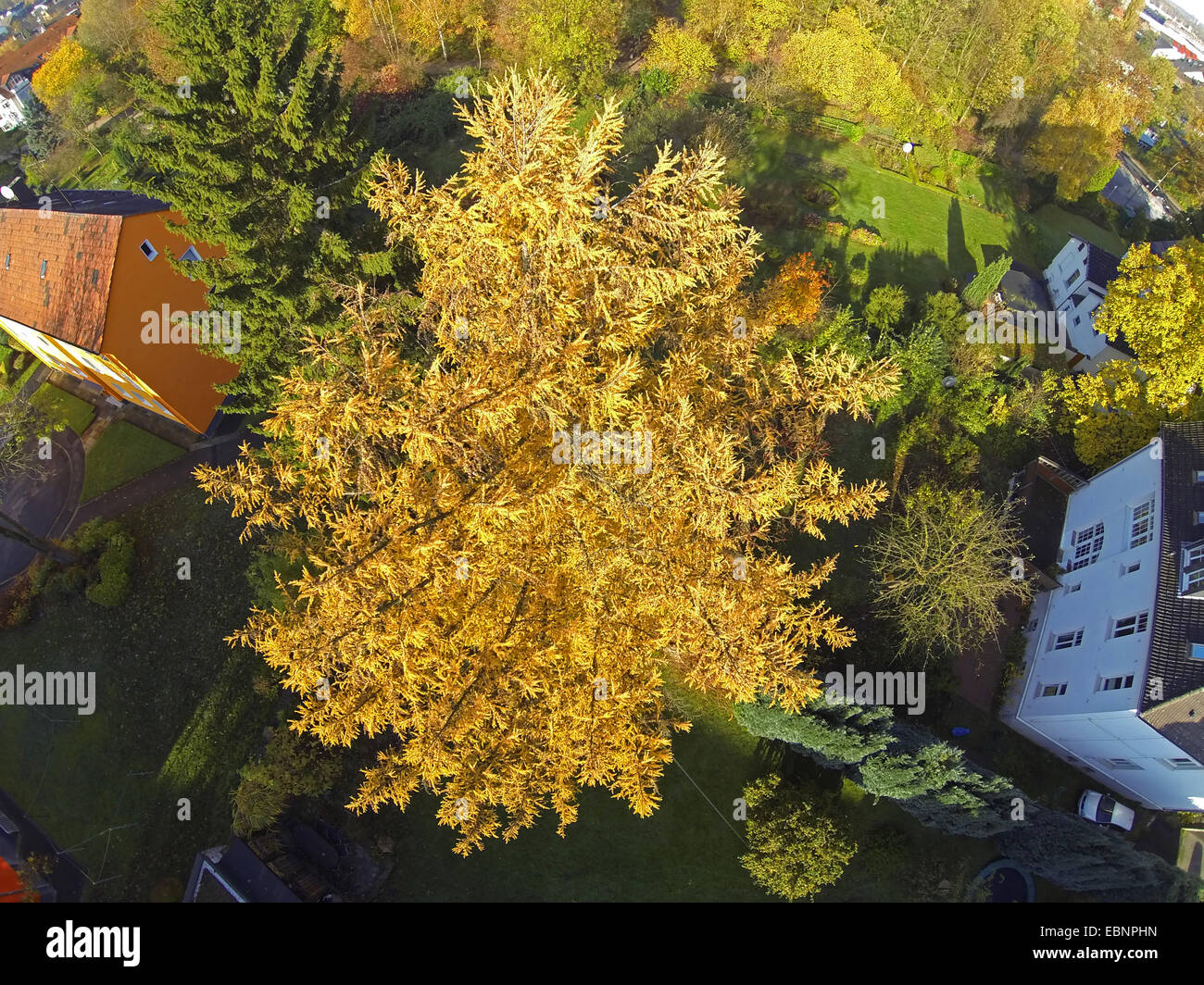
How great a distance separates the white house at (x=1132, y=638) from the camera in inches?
757

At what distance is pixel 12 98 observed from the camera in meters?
82.5

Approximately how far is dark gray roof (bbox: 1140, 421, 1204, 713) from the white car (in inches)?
260

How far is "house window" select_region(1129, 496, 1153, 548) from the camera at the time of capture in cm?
2216

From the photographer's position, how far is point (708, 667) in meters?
15.1

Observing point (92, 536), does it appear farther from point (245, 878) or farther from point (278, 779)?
point (245, 878)

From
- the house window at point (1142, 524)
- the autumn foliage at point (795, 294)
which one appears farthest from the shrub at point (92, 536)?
the house window at point (1142, 524)

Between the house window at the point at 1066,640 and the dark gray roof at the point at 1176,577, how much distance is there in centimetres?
378

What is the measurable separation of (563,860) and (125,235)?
3264 cm

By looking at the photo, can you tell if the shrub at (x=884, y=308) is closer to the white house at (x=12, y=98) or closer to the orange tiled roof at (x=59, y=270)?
the orange tiled roof at (x=59, y=270)

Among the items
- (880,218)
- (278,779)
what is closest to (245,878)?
(278,779)

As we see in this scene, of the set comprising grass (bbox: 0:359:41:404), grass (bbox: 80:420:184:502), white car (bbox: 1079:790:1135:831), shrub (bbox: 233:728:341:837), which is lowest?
white car (bbox: 1079:790:1135:831)

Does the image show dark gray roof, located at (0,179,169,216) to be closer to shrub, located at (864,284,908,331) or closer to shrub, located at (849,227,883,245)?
shrub, located at (864,284,908,331)

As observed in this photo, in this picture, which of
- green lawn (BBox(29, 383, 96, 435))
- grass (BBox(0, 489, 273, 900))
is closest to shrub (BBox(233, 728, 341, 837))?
grass (BBox(0, 489, 273, 900))
